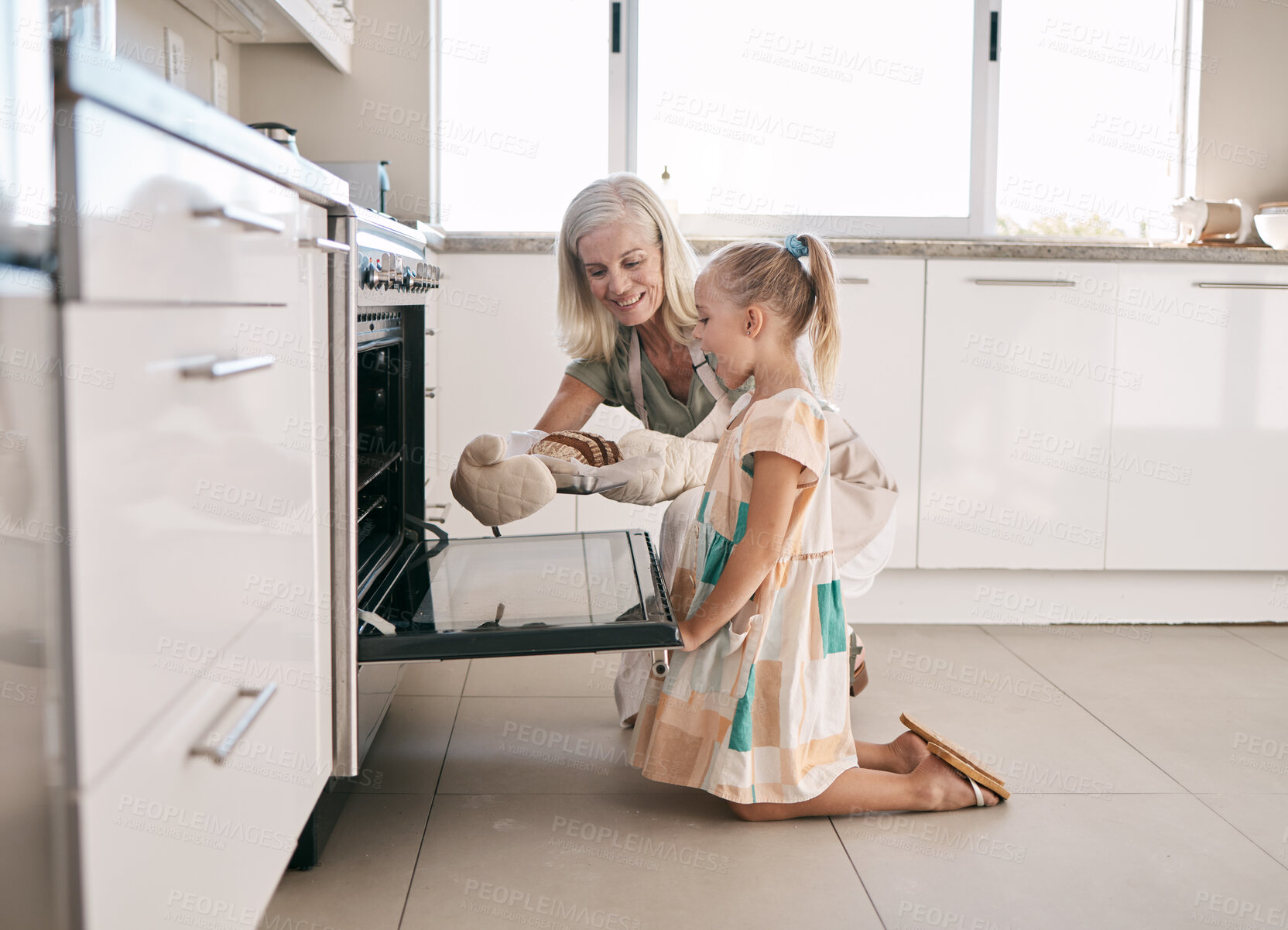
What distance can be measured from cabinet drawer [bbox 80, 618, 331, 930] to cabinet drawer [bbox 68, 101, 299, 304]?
0.99ft

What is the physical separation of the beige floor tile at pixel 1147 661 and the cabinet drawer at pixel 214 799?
5.17 ft

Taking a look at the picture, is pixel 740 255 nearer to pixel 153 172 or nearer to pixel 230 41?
pixel 153 172

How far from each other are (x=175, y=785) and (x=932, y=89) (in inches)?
112

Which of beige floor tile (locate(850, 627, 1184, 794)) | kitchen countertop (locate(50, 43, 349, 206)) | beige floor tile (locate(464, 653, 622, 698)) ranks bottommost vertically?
beige floor tile (locate(464, 653, 622, 698))

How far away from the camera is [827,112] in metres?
3.03

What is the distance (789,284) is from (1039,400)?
50.9 inches

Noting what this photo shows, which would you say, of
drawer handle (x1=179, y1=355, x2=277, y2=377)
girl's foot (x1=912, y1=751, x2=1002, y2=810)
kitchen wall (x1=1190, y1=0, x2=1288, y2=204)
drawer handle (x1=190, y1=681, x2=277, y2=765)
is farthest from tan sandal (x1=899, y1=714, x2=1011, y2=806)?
kitchen wall (x1=1190, y1=0, x2=1288, y2=204)

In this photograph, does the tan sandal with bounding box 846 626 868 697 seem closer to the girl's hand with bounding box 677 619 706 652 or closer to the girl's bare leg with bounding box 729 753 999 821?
the girl's bare leg with bounding box 729 753 999 821

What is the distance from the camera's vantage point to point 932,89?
9.97 ft

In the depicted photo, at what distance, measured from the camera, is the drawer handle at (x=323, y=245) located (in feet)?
3.69

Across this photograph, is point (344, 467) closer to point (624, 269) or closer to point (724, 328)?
point (724, 328)

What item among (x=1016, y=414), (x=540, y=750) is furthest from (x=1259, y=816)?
(x=1016, y=414)

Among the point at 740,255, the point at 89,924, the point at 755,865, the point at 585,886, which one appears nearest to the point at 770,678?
the point at 755,865

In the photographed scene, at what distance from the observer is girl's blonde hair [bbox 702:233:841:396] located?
59.9 inches
